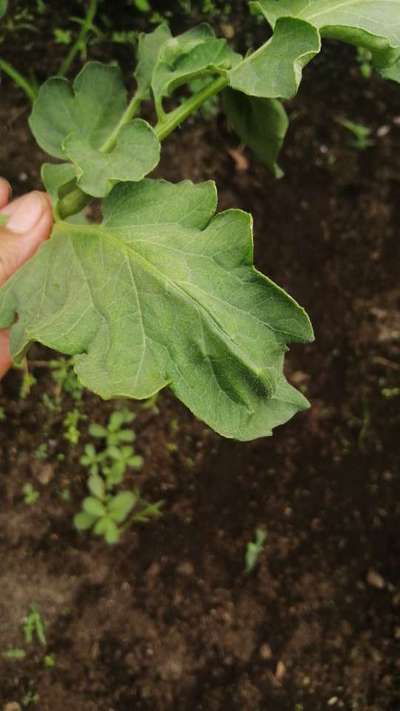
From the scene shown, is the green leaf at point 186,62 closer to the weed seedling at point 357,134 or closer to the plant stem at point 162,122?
the plant stem at point 162,122

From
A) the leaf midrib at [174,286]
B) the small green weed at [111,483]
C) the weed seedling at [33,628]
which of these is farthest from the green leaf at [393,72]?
the weed seedling at [33,628]

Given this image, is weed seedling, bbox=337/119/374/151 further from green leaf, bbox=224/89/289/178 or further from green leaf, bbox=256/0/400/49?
green leaf, bbox=256/0/400/49

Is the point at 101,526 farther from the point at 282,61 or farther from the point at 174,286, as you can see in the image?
the point at 282,61

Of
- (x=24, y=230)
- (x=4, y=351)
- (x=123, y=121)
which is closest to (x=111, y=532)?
(x=4, y=351)

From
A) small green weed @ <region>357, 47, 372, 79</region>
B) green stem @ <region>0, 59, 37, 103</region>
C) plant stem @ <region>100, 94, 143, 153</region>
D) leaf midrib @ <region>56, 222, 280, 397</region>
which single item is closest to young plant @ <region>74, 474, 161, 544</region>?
leaf midrib @ <region>56, 222, 280, 397</region>

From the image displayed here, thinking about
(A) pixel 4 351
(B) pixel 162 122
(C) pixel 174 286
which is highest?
(B) pixel 162 122

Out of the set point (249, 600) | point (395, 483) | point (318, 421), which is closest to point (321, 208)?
point (318, 421)

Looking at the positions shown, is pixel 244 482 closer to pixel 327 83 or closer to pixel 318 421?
pixel 318 421

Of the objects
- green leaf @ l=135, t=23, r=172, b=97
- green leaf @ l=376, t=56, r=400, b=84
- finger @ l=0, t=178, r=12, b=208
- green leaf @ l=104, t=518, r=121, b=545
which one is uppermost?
green leaf @ l=376, t=56, r=400, b=84
